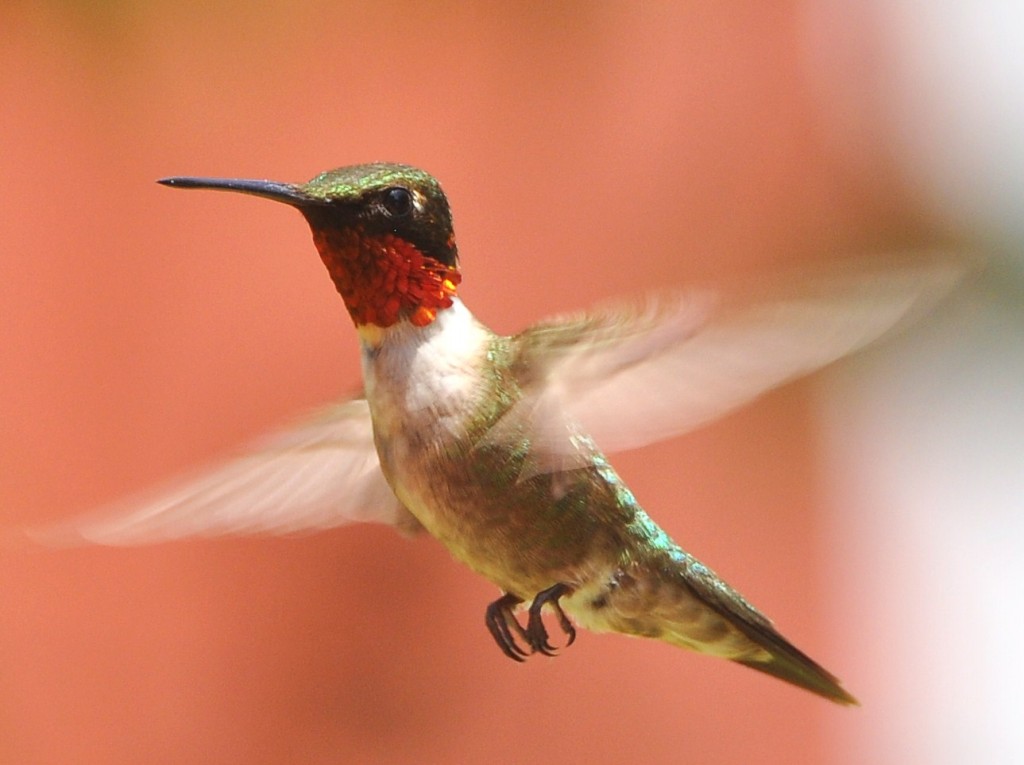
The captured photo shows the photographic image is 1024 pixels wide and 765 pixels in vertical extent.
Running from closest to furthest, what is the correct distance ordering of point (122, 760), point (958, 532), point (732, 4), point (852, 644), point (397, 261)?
1. point (397, 261)
2. point (122, 760)
3. point (732, 4)
4. point (852, 644)
5. point (958, 532)

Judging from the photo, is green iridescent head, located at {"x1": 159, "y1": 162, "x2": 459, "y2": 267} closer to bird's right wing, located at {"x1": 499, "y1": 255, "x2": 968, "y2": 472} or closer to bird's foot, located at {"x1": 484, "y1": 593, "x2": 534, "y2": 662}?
bird's right wing, located at {"x1": 499, "y1": 255, "x2": 968, "y2": 472}

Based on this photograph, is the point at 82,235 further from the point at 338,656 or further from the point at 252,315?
the point at 338,656

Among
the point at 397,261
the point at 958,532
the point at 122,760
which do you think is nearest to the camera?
the point at 397,261

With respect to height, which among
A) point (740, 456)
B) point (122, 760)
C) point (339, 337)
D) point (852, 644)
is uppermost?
point (339, 337)

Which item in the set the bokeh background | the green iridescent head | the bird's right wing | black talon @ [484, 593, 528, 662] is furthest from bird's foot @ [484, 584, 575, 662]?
the bokeh background

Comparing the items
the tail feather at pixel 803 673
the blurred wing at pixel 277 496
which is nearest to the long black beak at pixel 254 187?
the blurred wing at pixel 277 496

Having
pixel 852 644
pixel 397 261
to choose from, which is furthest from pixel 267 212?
pixel 852 644

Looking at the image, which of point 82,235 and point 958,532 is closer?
point 82,235
